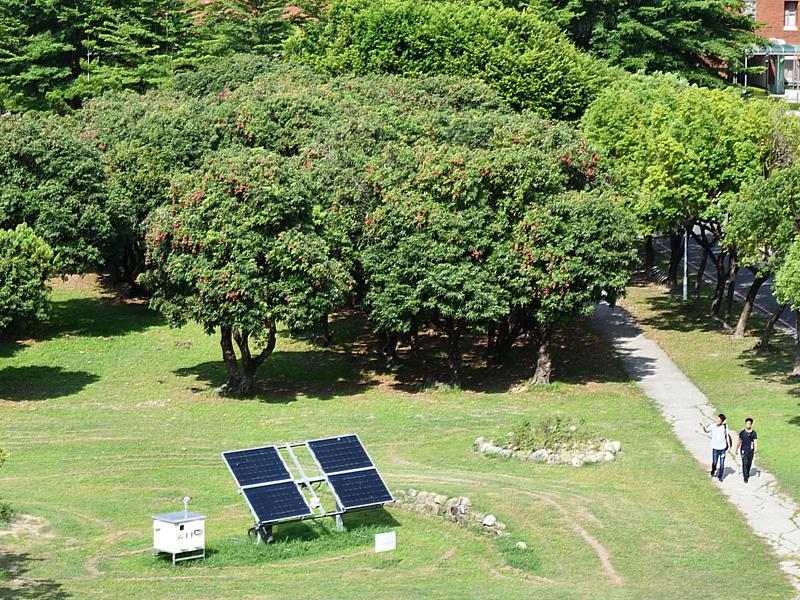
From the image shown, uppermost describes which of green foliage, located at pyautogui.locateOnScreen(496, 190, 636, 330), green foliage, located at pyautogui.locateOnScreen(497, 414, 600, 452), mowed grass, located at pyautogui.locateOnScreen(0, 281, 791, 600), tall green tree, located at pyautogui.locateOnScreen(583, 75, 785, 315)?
tall green tree, located at pyautogui.locateOnScreen(583, 75, 785, 315)

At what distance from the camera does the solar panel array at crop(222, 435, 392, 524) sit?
33406 millimetres

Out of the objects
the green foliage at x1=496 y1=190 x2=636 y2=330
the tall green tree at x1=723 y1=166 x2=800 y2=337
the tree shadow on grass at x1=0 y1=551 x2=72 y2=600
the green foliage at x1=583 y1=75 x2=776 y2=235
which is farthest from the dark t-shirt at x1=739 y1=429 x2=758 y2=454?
the green foliage at x1=583 y1=75 x2=776 y2=235

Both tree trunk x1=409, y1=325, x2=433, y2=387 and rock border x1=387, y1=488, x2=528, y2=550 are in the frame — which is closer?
rock border x1=387, y1=488, x2=528, y2=550

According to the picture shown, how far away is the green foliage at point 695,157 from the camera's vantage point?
187ft

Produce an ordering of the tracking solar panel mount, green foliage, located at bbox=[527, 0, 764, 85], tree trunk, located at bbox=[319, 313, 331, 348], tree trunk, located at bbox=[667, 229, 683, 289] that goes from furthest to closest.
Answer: green foliage, located at bbox=[527, 0, 764, 85], tree trunk, located at bbox=[667, 229, 683, 289], tree trunk, located at bbox=[319, 313, 331, 348], the tracking solar panel mount

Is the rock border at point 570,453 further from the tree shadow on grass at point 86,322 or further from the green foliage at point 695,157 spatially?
the tree shadow on grass at point 86,322

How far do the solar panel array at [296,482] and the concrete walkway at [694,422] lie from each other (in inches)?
374

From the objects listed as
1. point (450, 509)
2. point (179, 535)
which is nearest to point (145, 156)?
point (450, 509)

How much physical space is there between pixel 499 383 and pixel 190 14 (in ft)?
129

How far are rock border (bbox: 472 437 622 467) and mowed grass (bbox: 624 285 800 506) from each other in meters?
4.26

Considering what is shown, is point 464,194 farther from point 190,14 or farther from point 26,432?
point 190,14

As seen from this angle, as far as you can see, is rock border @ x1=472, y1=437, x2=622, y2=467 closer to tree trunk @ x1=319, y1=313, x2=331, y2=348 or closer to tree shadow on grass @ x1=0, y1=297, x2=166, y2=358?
tree trunk @ x1=319, y1=313, x2=331, y2=348

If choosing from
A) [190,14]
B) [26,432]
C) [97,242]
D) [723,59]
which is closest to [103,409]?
[26,432]

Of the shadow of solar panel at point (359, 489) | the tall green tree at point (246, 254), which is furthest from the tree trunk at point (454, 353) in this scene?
the shadow of solar panel at point (359, 489)
